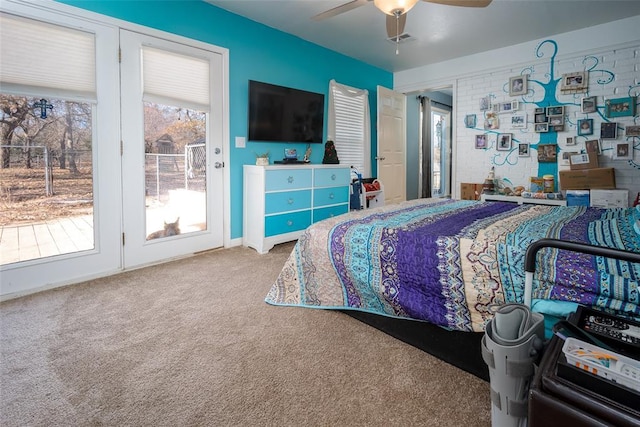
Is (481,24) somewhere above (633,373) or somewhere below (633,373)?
above

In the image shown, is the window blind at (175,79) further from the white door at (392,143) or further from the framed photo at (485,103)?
the framed photo at (485,103)

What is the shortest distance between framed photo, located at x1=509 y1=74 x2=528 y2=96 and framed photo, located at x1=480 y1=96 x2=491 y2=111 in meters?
0.29

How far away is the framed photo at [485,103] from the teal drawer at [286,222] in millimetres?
2984

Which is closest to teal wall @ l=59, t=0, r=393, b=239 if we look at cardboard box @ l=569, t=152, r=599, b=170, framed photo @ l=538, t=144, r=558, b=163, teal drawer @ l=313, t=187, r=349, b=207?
teal drawer @ l=313, t=187, r=349, b=207

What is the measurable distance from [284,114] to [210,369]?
319 centimetres

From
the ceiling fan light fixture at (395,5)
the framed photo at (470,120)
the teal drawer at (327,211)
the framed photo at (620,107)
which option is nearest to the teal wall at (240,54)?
the teal drawer at (327,211)

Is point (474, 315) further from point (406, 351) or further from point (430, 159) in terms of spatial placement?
point (430, 159)

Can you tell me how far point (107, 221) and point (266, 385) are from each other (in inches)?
88.0

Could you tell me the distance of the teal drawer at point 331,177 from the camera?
4129 millimetres

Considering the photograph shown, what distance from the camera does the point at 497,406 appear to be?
1.15m

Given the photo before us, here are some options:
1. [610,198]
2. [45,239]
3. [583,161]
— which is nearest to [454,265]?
[45,239]

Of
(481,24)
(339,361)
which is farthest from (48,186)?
(481,24)

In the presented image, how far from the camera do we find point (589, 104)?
4086mm

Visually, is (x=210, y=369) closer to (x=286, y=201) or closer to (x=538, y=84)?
(x=286, y=201)
